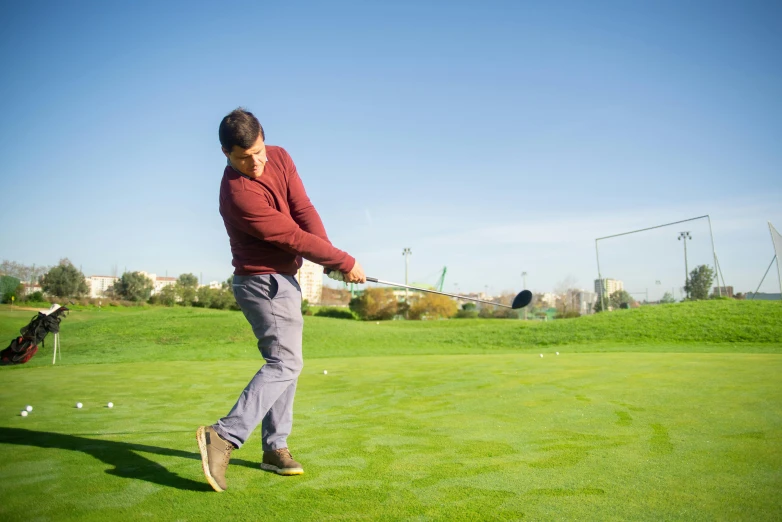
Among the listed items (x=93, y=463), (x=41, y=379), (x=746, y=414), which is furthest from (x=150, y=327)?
(x=746, y=414)

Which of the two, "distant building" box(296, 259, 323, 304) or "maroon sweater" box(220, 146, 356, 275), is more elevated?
"distant building" box(296, 259, 323, 304)

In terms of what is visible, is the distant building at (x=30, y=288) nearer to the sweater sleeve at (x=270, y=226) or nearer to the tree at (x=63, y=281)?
the tree at (x=63, y=281)

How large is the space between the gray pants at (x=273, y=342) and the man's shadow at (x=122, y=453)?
1.12ft

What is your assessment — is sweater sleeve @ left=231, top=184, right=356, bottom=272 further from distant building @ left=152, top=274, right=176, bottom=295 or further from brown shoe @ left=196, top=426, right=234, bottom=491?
distant building @ left=152, top=274, right=176, bottom=295

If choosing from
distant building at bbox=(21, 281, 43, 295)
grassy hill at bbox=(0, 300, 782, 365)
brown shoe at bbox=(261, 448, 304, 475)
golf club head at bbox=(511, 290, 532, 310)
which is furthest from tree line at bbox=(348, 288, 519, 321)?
brown shoe at bbox=(261, 448, 304, 475)

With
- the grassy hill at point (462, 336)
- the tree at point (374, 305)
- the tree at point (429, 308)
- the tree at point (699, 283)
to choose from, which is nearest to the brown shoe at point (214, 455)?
the grassy hill at point (462, 336)

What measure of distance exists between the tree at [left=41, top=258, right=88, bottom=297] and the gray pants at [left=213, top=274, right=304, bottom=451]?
132 feet

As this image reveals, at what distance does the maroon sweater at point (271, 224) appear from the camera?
11.3 ft

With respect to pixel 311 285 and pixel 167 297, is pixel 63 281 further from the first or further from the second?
pixel 311 285

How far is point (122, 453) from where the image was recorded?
384 cm

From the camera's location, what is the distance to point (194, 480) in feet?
10.5

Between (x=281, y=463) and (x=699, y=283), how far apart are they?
2922 centimetres

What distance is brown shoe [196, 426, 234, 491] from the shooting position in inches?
118

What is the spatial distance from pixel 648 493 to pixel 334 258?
2.34m
